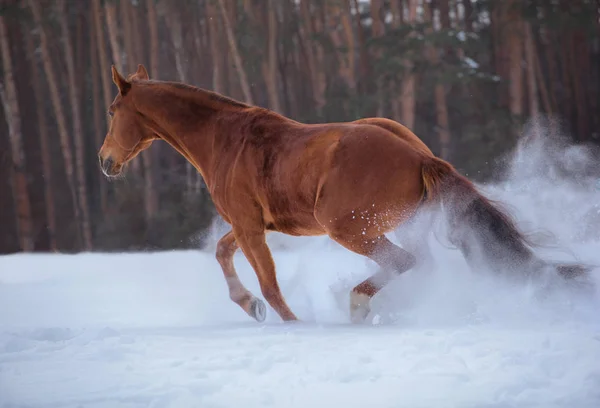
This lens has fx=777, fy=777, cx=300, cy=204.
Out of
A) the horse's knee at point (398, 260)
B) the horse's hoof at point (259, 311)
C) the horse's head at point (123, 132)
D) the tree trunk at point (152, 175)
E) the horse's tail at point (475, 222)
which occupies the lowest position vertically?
the tree trunk at point (152, 175)

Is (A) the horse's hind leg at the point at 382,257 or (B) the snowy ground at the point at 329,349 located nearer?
(B) the snowy ground at the point at 329,349

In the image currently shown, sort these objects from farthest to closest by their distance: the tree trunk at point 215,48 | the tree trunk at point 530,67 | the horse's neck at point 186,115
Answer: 1. the tree trunk at point 215,48
2. the tree trunk at point 530,67
3. the horse's neck at point 186,115

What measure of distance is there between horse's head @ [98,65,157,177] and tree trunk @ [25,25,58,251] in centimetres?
1125

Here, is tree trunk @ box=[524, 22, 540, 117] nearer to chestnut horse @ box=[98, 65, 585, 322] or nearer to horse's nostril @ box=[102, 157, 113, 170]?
chestnut horse @ box=[98, 65, 585, 322]

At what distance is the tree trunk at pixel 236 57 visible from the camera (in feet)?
52.5

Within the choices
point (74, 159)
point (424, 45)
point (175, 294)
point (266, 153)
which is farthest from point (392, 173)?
point (74, 159)

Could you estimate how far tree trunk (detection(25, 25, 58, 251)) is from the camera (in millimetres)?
16781

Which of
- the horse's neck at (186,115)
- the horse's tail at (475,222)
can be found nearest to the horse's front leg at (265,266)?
the horse's neck at (186,115)

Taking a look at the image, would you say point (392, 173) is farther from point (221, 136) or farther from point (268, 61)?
point (268, 61)

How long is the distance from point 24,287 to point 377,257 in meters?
4.98

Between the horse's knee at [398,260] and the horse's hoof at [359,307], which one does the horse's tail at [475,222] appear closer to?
the horse's knee at [398,260]

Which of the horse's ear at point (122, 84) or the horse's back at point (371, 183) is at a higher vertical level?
the horse's ear at point (122, 84)

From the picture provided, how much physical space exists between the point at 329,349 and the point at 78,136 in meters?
13.9

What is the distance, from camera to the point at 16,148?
16016 millimetres
